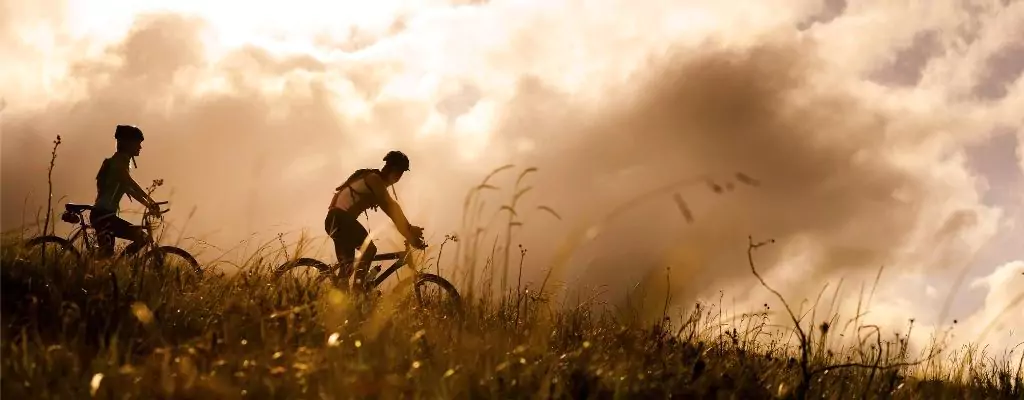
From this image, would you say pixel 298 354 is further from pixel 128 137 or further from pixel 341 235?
pixel 128 137

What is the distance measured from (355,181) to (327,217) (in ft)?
2.00

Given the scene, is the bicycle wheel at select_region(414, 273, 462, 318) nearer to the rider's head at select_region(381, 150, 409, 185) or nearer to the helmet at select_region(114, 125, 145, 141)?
the rider's head at select_region(381, 150, 409, 185)

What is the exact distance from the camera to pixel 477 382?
136 inches

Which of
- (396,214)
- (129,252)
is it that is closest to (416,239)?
(396,214)

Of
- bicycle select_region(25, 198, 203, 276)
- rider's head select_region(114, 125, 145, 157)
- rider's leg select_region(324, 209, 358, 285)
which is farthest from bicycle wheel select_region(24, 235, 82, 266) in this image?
rider's leg select_region(324, 209, 358, 285)

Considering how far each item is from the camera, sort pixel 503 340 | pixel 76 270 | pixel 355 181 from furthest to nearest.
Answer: pixel 355 181 < pixel 76 270 < pixel 503 340

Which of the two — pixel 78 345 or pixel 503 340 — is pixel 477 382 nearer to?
pixel 503 340

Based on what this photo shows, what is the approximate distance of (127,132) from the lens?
336 inches

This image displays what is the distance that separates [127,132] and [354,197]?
8.85 ft

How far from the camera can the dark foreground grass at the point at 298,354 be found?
10.4ft

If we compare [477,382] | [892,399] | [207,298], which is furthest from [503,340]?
→ [892,399]

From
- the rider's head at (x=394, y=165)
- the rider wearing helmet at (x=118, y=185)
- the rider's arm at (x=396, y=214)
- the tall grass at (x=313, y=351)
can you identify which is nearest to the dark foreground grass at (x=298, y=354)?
the tall grass at (x=313, y=351)

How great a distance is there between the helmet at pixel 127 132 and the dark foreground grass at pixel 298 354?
330 cm

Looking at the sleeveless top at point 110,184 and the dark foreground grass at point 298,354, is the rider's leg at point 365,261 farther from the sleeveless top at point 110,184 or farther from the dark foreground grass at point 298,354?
the sleeveless top at point 110,184
